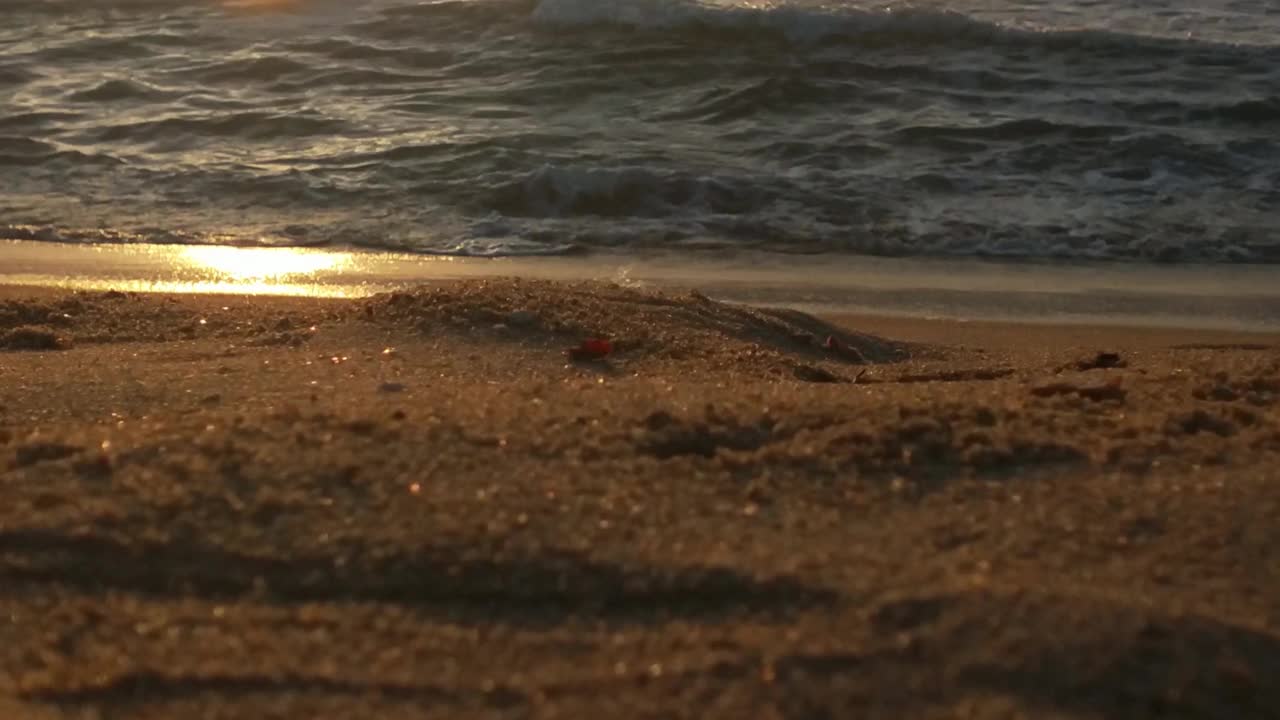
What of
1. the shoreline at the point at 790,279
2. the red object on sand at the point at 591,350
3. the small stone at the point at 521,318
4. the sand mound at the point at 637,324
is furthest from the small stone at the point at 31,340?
the red object on sand at the point at 591,350

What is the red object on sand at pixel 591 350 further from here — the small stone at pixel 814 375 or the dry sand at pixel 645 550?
the dry sand at pixel 645 550

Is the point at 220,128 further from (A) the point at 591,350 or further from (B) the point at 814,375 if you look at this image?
(B) the point at 814,375

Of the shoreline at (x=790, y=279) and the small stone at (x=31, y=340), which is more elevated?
the small stone at (x=31, y=340)

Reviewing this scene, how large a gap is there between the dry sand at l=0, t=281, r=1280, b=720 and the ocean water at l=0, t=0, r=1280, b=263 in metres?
3.21

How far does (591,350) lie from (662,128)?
4.39 metres

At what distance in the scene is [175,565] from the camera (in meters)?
1.79

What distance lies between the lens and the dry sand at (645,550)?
1484 millimetres

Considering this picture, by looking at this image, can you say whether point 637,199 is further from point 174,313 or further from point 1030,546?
point 1030,546

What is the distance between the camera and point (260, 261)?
18.2 ft

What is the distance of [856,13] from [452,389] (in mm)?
8422

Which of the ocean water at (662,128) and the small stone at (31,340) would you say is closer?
the small stone at (31,340)

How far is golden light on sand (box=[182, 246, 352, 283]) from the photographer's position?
17.5ft

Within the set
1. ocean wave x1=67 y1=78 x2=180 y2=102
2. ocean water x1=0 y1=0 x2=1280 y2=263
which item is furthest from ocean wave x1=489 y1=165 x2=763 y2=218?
ocean wave x1=67 y1=78 x2=180 y2=102

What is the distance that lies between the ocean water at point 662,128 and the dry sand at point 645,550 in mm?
3208
